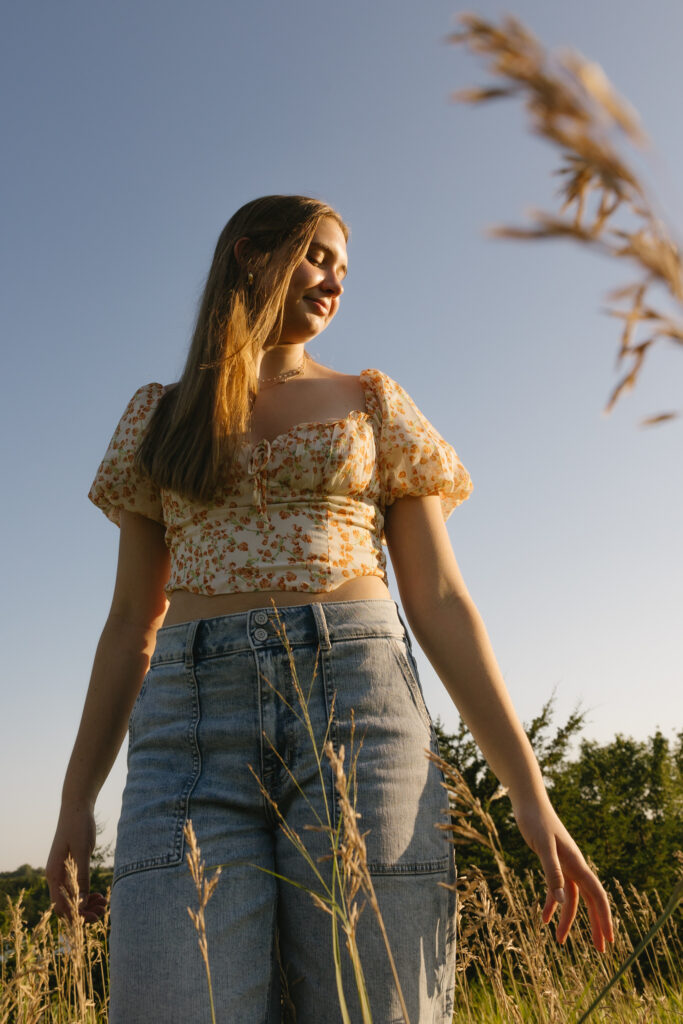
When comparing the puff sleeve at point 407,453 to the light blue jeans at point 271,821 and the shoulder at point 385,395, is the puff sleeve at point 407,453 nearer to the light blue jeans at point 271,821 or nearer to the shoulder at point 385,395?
the shoulder at point 385,395

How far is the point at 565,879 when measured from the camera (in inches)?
61.7

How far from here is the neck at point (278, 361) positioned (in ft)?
7.21

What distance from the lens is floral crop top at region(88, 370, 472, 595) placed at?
176 cm

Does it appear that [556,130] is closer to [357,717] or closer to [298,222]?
[357,717]

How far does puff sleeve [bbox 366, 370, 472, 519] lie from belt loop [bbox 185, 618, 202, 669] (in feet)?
1.89

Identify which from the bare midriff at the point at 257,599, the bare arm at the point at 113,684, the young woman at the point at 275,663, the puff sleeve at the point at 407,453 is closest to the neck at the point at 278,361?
the young woman at the point at 275,663

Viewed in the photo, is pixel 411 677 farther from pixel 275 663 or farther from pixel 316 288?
pixel 316 288

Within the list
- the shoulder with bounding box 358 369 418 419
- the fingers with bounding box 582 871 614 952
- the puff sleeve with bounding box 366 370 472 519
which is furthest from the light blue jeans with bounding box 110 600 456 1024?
the shoulder with bounding box 358 369 418 419

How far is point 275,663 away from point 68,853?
2.30ft

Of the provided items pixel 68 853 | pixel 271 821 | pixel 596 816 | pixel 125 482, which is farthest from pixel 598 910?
pixel 596 816

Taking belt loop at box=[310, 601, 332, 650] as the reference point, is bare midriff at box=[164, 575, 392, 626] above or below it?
above

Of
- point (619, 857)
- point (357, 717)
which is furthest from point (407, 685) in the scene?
point (619, 857)

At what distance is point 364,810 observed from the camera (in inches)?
59.4

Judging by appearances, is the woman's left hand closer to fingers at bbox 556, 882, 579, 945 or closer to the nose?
fingers at bbox 556, 882, 579, 945
